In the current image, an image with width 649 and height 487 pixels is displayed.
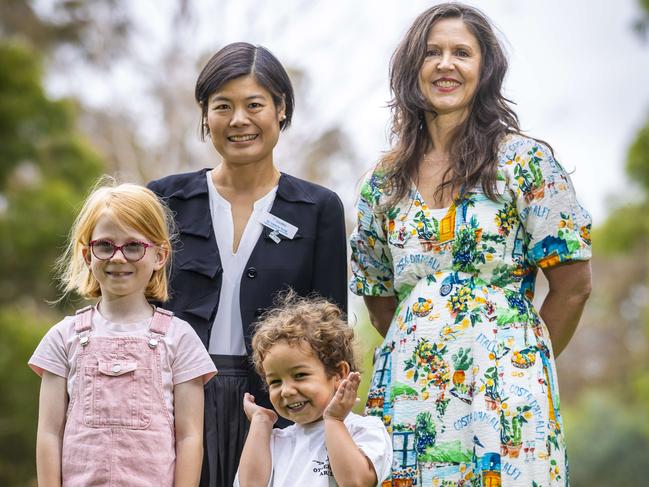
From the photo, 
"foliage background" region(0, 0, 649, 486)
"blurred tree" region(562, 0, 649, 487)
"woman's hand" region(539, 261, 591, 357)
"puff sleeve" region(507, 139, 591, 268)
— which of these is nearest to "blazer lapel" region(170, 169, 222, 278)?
"puff sleeve" region(507, 139, 591, 268)

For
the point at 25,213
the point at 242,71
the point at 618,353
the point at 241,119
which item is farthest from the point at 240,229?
the point at 618,353

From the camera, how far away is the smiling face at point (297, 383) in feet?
11.1

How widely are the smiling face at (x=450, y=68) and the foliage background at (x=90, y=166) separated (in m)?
4.92

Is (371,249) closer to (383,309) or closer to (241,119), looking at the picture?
(383,309)

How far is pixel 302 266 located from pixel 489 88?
922 mm

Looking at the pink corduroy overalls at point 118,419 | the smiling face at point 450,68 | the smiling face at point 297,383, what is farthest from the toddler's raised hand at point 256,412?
the smiling face at point 450,68

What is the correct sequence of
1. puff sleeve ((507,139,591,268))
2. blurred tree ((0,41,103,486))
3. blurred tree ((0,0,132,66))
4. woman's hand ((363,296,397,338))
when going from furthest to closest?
blurred tree ((0,0,132,66)) → blurred tree ((0,41,103,486)) → woman's hand ((363,296,397,338)) → puff sleeve ((507,139,591,268))

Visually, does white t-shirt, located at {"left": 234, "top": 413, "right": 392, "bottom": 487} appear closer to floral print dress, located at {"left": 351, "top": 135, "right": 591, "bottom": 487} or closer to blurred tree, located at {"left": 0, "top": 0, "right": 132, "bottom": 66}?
floral print dress, located at {"left": 351, "top": 135, "right": 591, "bottom": 487}

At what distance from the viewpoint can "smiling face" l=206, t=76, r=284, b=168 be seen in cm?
385

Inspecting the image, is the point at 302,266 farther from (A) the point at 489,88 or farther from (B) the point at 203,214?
(A) the point at 489,88

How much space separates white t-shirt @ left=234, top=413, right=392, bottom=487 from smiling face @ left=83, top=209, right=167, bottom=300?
0.66 m

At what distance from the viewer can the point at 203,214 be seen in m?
3.89

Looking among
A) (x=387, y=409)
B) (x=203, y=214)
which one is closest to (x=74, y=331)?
(x=203, y=214)

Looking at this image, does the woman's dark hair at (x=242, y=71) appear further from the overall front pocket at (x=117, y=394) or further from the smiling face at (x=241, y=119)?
the overall front pocket at (x=117, y=394)
